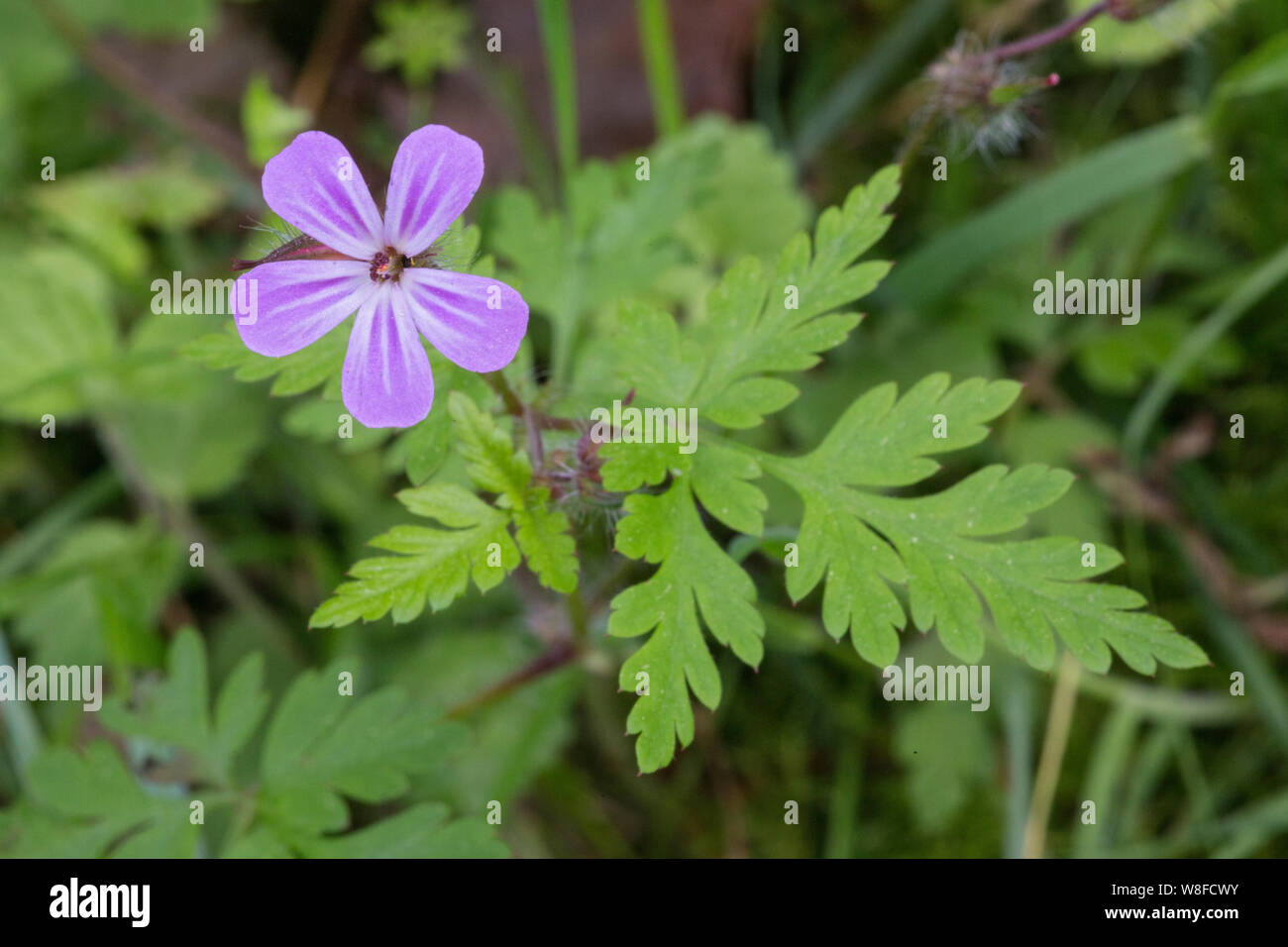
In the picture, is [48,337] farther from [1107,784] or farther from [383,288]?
[1107,784]

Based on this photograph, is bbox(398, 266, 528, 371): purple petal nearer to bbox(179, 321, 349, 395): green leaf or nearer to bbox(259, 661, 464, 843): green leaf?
bbox(179, 321, 349, 395): green leaf

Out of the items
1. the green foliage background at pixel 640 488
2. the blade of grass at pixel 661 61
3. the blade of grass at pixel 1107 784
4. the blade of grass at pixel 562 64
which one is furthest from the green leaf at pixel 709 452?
the blade of grass at pixel 1107 784

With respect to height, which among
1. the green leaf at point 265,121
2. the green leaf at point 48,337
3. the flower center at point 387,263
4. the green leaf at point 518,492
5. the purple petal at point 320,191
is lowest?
the green leaf at point 518,492

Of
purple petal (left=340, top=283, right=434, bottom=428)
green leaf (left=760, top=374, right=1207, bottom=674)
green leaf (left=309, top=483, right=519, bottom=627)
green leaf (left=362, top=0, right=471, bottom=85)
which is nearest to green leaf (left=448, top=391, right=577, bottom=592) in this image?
green leaf (left=309, top=483, right=519, bottom=627)

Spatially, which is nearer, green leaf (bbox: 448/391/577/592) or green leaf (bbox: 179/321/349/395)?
green leaf (bbox: 448/391/577/592)

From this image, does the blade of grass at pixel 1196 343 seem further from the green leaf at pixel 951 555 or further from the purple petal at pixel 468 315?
the purple petal at pixel 468 315
